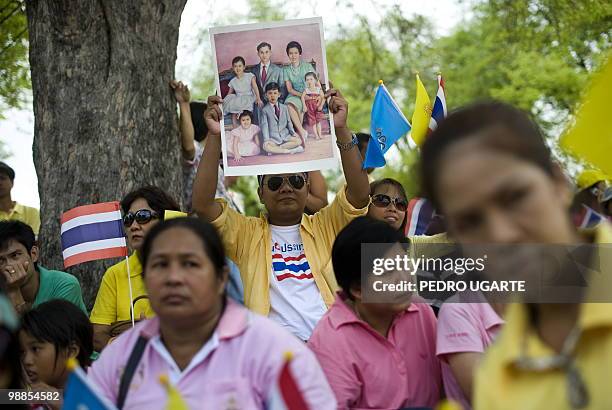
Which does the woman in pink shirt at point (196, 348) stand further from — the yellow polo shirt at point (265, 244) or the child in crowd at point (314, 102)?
the child in crowd at point (314, 102)

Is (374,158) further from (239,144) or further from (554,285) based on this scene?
(554,285)

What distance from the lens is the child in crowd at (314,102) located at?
5.56m

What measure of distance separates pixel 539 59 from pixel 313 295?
15070 millimetres

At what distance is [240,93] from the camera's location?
5.62 meters

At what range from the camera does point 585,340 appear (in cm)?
172

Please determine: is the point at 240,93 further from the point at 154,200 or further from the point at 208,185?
the point at 154,200

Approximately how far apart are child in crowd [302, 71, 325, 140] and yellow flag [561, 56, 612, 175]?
3024 mm

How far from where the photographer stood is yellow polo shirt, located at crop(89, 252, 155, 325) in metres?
5.59

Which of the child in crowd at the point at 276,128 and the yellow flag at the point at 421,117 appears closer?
the child in crowd at the point at 276,128

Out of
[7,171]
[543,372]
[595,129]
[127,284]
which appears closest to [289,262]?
[127,284]

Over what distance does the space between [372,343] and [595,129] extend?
6.35 feet

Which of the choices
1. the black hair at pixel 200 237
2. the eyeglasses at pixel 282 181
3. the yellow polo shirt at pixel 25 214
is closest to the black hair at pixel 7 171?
the yellow polo shirt at pixel 25 214

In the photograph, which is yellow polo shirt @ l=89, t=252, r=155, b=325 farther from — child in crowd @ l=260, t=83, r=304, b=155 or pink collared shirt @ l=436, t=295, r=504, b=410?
pink collared shirt @ l=436, t=295, r=504, b=410

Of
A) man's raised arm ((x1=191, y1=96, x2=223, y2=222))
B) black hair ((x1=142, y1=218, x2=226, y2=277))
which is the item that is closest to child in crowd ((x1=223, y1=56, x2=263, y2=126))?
man's raised arm ((x1=191, y1=96, x2=223, y2=222))
